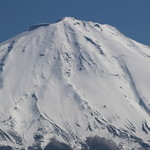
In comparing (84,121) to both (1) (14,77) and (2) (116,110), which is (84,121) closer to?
(2) (116,110)

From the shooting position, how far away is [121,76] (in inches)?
7544

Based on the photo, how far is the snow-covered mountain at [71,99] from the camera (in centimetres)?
16212

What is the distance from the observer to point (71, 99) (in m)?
174

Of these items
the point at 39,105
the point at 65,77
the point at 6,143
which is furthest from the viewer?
the point at 65,77

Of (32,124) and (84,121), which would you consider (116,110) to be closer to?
(84,121)

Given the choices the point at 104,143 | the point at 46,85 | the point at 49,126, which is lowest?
the point at 104,143

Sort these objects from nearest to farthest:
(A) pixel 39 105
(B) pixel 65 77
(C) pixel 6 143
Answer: (C) pixel 6 143 < (A) pixel 39 105 < (B) pixel 65 77

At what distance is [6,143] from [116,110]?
31516 mm

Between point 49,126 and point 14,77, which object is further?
point 14,77

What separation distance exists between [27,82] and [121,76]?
2756cm

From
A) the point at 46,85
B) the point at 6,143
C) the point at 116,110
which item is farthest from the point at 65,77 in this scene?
the point at 6,143

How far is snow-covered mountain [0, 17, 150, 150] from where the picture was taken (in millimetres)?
162125

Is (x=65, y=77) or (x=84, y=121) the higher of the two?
(x=65, y=77)

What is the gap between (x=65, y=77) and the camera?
606 ft
